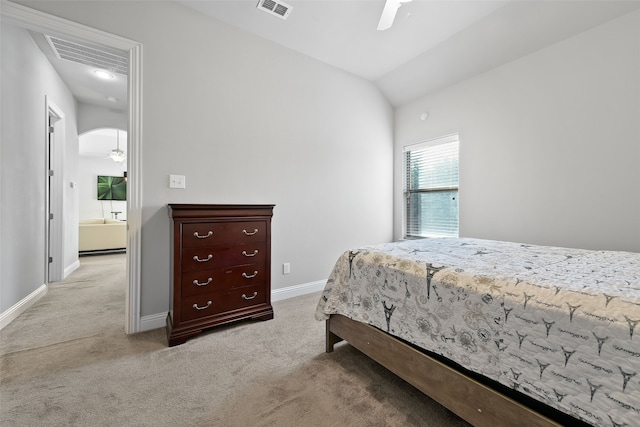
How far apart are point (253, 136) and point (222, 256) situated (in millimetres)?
1337

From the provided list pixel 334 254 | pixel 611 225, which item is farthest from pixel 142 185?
pixel 611 225

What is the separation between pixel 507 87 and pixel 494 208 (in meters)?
1.35

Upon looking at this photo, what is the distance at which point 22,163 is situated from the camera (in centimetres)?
259

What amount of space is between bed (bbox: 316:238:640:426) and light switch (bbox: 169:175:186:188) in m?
1.76

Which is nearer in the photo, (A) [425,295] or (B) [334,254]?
(A) [425,295]

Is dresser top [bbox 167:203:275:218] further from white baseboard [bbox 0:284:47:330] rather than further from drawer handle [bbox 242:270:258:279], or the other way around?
white baseboard [bbox 0:284:47:330]

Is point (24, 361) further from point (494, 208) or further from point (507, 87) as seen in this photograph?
point (507, 87)

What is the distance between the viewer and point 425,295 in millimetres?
1332

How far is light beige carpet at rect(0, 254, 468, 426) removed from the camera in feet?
4.33

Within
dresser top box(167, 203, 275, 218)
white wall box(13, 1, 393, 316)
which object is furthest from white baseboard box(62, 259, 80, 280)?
dresser top box(167, 203, 275, 218)

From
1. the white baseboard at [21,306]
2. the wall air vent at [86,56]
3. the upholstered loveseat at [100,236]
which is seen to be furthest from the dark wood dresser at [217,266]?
the upholstered loveseat at [100,236]

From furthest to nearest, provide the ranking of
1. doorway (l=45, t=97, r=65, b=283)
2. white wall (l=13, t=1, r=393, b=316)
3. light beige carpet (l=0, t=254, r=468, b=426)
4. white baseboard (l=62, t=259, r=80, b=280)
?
white baseboard (l=62, t=259, r=80, b=280) → doorway (l=45, t=97, r=65, b=283) → white wall (l=13, t=1, r=393, b=316) → light beige carpet (l=0, t=254, r=468, b=426)

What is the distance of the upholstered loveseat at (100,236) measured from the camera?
18.7 ft

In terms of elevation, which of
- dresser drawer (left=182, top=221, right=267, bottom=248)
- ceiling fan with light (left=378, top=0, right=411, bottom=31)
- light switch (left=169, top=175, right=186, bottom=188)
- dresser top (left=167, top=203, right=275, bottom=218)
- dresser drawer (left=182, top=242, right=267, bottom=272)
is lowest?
dresser drawer (left=182, top=242, right=267, bottom=272)
